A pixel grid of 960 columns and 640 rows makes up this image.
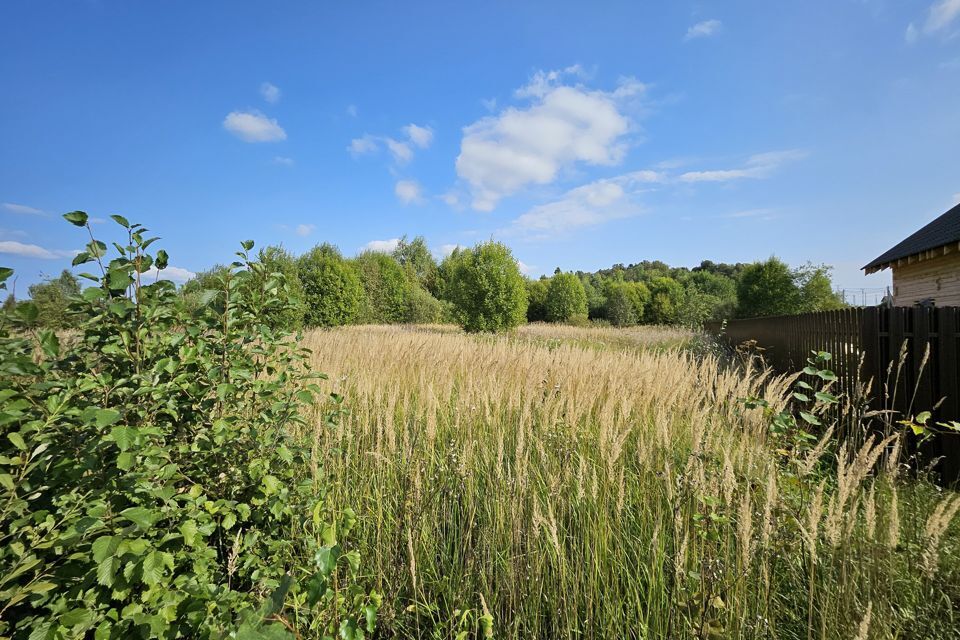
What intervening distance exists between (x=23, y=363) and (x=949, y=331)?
23.4 ft

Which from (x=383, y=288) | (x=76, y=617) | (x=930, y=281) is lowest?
(x=76, y=617)

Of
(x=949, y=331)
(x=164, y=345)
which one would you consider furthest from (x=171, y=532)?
(x=949, y=331)

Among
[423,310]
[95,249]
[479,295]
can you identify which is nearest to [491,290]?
[479,295]

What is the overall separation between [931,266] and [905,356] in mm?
11910

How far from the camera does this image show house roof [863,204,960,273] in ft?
34.6

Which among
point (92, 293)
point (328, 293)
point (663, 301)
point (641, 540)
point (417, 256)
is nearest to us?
point (92, 293)

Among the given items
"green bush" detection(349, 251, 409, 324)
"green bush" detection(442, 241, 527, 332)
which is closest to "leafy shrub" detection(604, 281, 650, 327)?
"green bush" detection(349, 251, 409, 324)

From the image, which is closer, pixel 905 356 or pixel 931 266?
pixel 905 356

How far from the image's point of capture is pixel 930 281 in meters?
11.6

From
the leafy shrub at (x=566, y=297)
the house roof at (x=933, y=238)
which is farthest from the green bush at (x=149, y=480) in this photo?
the leafy shrub at (x=566, y=297)

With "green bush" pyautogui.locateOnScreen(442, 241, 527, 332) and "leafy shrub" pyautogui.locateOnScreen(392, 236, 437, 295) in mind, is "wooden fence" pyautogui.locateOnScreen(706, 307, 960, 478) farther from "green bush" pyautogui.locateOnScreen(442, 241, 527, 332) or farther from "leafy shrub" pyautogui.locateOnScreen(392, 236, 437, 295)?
"leafy shrub" pyautogui.locateOnScreen(392, 236, 437, 295)

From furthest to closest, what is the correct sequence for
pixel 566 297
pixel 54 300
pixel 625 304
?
pixel 625 304 < pixel 566 297 < pixel 54 300

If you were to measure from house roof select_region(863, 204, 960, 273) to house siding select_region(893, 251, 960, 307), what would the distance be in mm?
421

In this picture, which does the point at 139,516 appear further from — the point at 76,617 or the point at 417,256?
the point at 417,256
